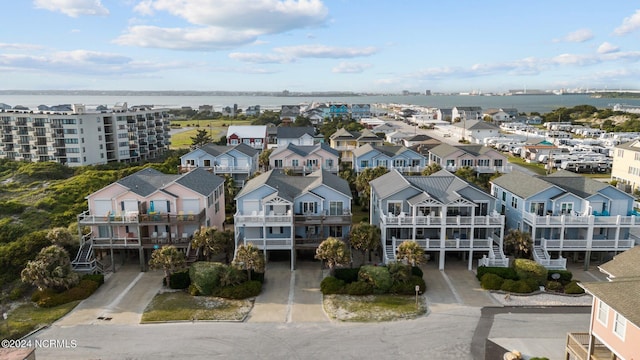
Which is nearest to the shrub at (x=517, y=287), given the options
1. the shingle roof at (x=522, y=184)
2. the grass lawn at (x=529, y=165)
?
the shingle roof at (x=522, y=184)

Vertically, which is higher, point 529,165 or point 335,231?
point 335,231

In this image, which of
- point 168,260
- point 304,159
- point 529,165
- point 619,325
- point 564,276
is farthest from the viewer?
point 529,165

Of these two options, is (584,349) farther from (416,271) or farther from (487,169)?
(487,169)

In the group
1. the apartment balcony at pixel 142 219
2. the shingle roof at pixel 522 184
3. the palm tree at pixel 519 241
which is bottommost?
the palm tree at pixel 519 241

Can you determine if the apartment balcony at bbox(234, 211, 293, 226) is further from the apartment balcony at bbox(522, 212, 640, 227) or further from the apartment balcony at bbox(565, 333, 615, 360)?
the apartment balcony at bbox(565, 333, 615, 360)

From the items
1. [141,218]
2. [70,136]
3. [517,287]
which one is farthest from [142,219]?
[70,136]

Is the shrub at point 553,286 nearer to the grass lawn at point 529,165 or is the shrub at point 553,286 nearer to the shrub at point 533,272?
the shrub at point 533,272

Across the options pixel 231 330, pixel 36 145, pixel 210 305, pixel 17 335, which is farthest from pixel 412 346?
pixel 36 145
